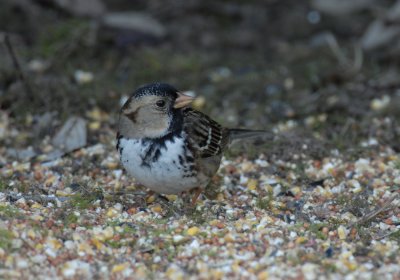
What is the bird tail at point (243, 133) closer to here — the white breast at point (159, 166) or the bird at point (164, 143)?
the bird at point (164, 143)

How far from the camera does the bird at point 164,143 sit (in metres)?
4.87

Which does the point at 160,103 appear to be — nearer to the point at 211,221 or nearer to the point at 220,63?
the point at 211,221

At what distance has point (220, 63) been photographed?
806 centimetres

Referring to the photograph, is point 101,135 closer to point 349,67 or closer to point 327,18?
point 349,67

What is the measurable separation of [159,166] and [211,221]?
18.8 inches

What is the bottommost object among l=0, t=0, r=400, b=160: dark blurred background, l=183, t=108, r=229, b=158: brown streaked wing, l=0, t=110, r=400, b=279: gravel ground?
l=0, t=110, r=400, b=279: gravel ground

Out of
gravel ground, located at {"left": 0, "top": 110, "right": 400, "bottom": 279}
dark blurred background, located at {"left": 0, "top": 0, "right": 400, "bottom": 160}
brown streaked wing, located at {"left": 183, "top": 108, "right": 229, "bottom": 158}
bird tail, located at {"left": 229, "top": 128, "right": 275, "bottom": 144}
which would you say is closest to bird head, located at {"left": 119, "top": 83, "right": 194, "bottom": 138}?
brown streaked wing, located at {"left": 183, "top": 108, "right": 229, "bottom": 158}

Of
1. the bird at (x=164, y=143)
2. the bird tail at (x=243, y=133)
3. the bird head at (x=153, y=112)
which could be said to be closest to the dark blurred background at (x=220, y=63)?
the bird tail at (x=243, y=133)

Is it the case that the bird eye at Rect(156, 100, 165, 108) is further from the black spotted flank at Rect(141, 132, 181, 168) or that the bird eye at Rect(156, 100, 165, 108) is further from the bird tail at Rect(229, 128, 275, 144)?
the bird tail at Rect(229, 128, 275, 144)

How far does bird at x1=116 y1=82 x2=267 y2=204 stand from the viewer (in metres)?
4.87

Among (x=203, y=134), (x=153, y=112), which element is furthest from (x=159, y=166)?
(x=203, y=134)

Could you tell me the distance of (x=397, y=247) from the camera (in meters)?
4.49

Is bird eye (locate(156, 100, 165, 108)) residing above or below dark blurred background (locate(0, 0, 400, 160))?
below

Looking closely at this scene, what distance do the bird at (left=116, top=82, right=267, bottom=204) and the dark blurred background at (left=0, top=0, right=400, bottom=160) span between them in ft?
4.04
